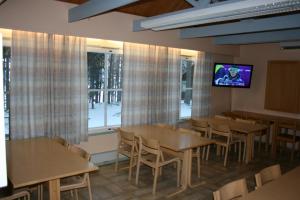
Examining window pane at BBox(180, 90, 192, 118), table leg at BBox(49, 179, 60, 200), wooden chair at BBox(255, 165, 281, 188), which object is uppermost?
window pane at BBox(180, 90, 192, 118)

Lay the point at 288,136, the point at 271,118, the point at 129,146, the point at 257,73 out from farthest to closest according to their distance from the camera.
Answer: the point at 257,73 → the point at 271,118 → the point at 288,136 → the point at 129,146

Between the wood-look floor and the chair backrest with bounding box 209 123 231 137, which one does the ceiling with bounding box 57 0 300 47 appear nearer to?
the chair backrest with bounding box 209 123 231 137

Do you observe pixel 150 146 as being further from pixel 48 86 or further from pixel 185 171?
pixel 48 86

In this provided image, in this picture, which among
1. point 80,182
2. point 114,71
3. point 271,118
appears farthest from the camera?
point 271,118

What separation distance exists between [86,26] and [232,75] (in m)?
3.92

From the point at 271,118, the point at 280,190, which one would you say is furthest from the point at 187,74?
the point at 280,190

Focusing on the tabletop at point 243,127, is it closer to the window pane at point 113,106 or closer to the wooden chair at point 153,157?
the wooden chair at point 153,157

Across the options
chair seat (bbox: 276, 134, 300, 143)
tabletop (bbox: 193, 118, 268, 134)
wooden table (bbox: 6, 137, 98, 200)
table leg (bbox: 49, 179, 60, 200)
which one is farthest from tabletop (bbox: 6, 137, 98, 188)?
chair seat (bbox: 276, 134, 300, 143)

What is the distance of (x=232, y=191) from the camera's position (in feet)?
7.48

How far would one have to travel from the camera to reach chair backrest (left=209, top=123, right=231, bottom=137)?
506 centimetres

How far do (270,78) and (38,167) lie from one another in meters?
5.96

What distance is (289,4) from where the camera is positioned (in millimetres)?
2246

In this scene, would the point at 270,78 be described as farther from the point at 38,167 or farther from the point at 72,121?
the point at 38,167

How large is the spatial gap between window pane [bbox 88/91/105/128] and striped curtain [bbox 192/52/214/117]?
229cm
